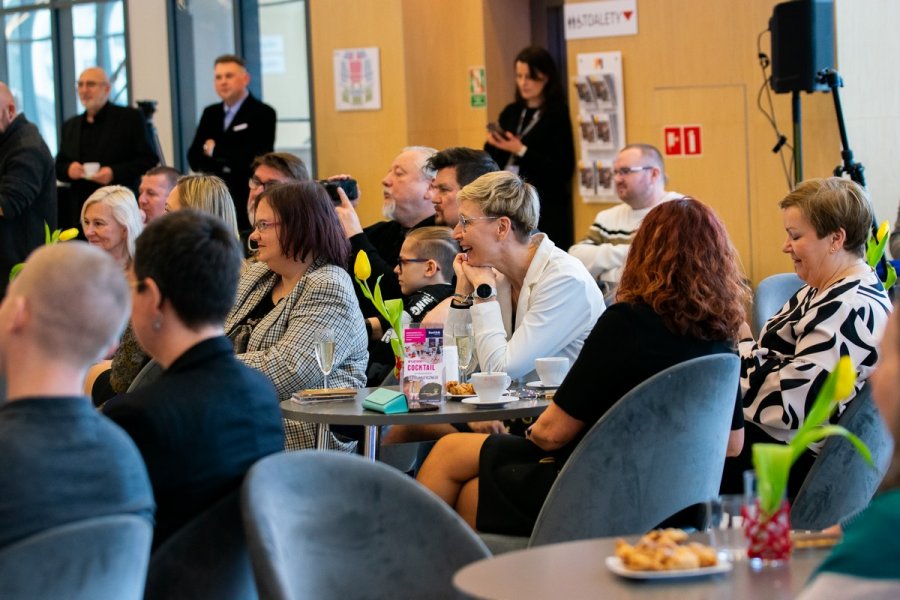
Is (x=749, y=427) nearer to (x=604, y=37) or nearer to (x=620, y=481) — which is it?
(x=620, y=481)

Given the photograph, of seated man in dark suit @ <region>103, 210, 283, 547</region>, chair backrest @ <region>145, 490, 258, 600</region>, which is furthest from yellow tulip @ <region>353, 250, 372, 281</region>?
chair backrest @ <region>145, 490, 258, 600</region>

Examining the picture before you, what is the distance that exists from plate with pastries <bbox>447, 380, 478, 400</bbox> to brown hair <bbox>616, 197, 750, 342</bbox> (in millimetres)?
705

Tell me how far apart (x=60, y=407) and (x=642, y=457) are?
1.38m

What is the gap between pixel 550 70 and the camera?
8.32m

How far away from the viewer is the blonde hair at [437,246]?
5098 mm

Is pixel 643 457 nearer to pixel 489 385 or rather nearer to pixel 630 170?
pixel 489 385

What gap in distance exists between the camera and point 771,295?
4828 mm

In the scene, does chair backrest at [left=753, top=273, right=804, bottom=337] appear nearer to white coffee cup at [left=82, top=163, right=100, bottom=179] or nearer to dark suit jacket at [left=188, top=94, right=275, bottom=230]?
dark suit jacket at [left=188, top=94, right=275, bottom=230]

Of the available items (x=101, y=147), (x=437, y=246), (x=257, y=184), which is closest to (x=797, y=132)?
(x=437, y=246)

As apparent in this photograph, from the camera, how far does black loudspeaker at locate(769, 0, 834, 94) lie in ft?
21.9

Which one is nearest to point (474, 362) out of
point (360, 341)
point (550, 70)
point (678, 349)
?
point (360, 341)

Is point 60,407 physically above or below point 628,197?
below

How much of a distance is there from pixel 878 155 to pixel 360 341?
4.00 meters

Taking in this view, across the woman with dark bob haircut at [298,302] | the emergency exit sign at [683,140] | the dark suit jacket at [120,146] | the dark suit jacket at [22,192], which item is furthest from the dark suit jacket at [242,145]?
the woman with dark bob haircut at [298,302]
